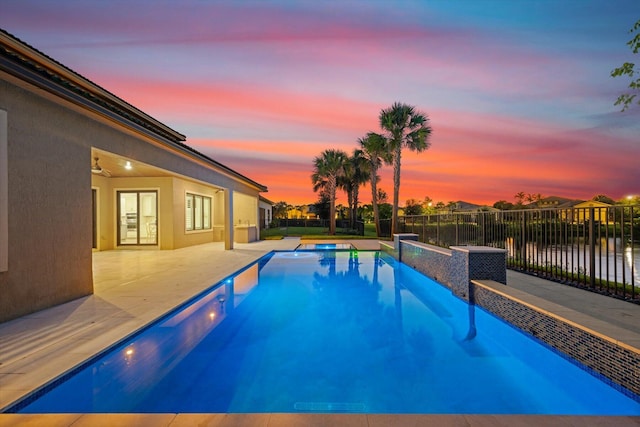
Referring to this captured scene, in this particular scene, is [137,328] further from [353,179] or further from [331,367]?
[353,179]

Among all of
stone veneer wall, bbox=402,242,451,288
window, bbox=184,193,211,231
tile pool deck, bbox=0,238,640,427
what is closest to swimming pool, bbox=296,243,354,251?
stone veneer wall, bbox=402,242,451,288

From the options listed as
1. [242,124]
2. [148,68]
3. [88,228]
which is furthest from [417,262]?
[242,124]

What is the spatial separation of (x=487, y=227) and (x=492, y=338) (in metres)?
4.91

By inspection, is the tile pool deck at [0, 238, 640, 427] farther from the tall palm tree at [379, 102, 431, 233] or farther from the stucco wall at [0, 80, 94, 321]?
the tall palm tree at [379, 102, 431, 233]

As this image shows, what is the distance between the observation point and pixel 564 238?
6.38 metres

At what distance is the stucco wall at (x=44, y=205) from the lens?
4.54 meters

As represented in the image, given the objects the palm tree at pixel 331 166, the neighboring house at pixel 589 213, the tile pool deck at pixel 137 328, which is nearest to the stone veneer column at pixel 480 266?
the tile pool deck at pixel 137 328

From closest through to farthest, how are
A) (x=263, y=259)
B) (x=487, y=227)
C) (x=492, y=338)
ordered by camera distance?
(x=492, y=338)
(x=487, y=227)
(x=263, y=259)

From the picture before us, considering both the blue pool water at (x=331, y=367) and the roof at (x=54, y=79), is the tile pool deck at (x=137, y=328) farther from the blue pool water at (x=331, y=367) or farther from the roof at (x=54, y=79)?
the roof at (x=54, y=79)

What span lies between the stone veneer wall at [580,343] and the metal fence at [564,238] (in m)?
1.43

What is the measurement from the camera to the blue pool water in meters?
2.99

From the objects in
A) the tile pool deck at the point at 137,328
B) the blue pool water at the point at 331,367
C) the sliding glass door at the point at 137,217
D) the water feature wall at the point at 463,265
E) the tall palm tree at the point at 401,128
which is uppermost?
the tall palm tree at the point at 401,128

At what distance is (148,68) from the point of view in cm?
1278

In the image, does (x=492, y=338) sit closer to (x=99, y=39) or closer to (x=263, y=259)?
(x=263, y=259)
